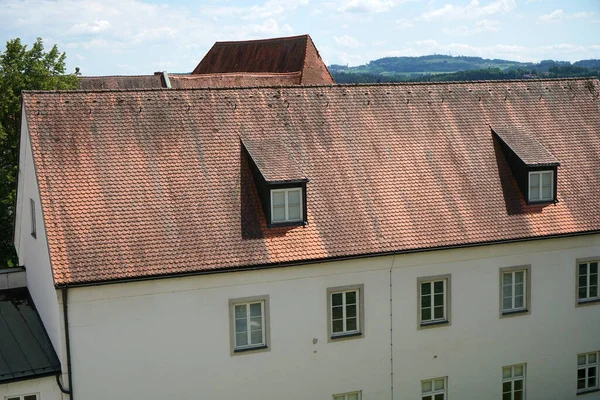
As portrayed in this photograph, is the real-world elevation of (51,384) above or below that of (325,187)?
below

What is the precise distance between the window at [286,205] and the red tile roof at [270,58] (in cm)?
3424

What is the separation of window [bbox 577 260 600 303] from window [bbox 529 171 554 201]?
102 inches

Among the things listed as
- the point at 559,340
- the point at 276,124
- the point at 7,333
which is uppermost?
the point at 276,124

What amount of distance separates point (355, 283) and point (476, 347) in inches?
194

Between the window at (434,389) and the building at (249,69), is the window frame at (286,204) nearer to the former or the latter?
the window at (434,389)

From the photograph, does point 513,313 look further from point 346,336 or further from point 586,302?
point 346,336

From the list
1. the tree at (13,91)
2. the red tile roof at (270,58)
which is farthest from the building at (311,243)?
the red tile roof at (270,58)

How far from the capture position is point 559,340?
94.0 ft

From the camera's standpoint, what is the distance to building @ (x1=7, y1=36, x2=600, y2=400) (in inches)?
928

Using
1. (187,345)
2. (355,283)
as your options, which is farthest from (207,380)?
(355,283)

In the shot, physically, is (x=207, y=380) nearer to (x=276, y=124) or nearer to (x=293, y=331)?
(x=293, y=331)

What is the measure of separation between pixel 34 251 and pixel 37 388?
193 inches

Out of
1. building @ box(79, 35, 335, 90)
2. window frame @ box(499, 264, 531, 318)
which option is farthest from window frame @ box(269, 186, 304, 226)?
building @ box(79, 35, 335, 90)

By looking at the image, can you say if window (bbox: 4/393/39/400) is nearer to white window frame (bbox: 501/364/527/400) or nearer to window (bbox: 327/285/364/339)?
window (bbox: 327/285/364/339)
